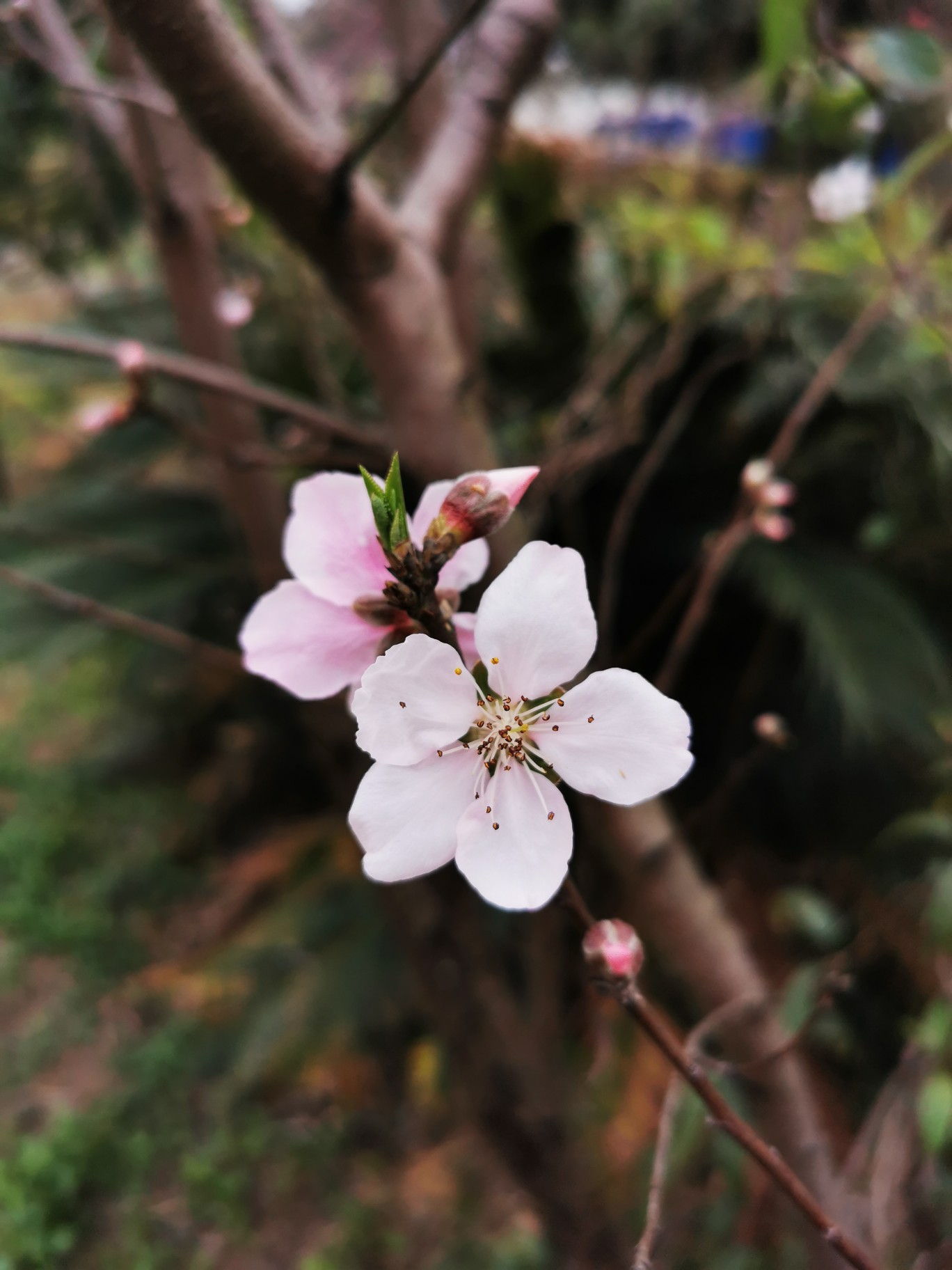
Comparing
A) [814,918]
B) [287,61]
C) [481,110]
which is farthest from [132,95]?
[814,918]

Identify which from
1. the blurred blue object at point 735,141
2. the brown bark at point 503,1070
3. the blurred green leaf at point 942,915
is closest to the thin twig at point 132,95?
the brown bark at point 503,1070

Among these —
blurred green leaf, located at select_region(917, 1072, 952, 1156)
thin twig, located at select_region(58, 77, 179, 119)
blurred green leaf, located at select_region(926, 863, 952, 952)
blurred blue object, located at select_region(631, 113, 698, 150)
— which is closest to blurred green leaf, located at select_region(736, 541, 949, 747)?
blurred green leaf, located at select_region(926, 863, 952, 952)

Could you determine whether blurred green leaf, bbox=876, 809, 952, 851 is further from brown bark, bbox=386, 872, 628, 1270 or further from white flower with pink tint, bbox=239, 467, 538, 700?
white flower with pink tint, bbox=239, 467, 538, 700

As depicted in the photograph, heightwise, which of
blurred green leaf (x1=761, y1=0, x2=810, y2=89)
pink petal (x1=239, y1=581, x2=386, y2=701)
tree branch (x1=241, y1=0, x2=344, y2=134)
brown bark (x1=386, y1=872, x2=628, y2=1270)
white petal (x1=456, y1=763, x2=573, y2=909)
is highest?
blurred green leaf (x1=761, y1=0, x2=810, y2=89)

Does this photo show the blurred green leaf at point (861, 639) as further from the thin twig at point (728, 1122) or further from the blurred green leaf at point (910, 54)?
the thin twig at point (728, 1122)

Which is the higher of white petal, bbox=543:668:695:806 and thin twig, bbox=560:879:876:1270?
white petal, bbox=543:668:695:806

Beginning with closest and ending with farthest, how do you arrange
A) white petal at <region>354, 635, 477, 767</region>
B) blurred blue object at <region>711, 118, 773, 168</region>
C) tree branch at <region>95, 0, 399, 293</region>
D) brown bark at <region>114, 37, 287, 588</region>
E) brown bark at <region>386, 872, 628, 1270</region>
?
1. white petal at <region>354, 635, 477, 767</region>
2. tree branch at <region>95, 0, 399, 293</region>
3. brown bark at <region>114, 37, 287, 588</region>
4. brown bark at <region>386, 872, 628, 1270</region>
5. blurred blue object at <region>711, 118, 773, 168</region>
